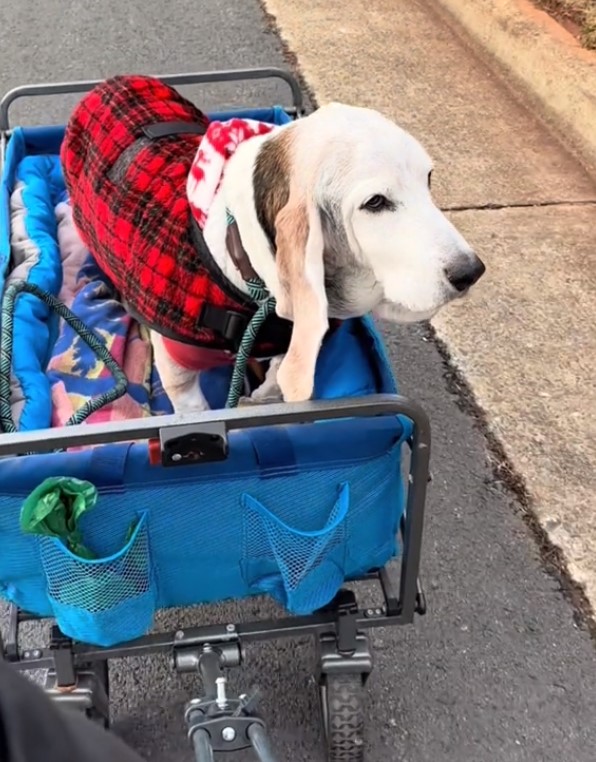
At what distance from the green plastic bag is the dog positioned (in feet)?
1.46

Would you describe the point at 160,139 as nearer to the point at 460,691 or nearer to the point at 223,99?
the point at 460,691

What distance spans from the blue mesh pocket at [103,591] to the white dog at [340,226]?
1.35ft

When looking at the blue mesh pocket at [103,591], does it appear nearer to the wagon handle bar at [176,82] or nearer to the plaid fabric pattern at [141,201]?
the plaid fabric pattern at [141,201]

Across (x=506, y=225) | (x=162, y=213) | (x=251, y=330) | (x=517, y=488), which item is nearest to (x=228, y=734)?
(x=251, y=330)

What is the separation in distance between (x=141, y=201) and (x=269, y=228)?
0.40m

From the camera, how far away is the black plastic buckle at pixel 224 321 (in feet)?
5.65

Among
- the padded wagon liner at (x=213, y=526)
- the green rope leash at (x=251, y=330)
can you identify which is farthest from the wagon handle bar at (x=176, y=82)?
the padded wagon liner at (x=213, y=526)

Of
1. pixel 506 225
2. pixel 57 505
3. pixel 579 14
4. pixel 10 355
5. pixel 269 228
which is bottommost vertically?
pixel 506 225

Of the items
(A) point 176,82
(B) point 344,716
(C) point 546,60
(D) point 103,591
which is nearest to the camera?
(D) point 103,591

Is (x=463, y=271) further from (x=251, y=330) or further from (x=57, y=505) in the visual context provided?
(x=57, y=505)

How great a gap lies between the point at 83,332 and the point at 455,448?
1.08 m

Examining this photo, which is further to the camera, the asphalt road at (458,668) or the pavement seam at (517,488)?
the pavement seam at (517,488)

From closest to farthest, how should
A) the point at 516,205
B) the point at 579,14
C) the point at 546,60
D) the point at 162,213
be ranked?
the point at 162,213, the point at 516,205, the point at 546,60, the point at 579,14

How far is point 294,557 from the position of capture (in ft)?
4.48
